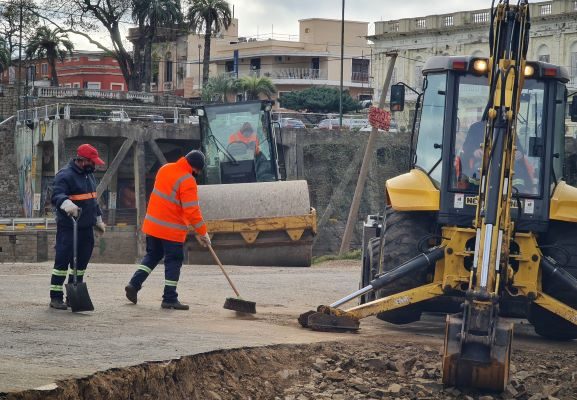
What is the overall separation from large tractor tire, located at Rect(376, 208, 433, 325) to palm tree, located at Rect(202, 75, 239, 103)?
5486 cm

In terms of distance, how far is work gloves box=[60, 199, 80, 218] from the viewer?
39.7 feet

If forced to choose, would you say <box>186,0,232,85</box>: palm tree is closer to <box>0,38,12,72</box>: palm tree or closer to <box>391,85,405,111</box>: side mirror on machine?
<box>0,38,12,72</box>: palm tree

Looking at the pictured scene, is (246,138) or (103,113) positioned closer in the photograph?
(246,138)

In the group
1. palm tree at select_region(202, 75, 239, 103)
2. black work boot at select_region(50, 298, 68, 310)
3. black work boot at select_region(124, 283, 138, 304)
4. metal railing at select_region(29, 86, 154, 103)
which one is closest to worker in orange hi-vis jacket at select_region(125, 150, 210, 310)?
black work boot at select_region(124, 283, 138, 304)

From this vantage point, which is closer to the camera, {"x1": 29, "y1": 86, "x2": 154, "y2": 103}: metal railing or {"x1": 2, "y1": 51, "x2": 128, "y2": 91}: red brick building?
{"x1": 29, "y1": 86, "x2": 154, "y2": 103}: metal railing

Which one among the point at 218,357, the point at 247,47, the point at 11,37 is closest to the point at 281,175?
the point at 218,357

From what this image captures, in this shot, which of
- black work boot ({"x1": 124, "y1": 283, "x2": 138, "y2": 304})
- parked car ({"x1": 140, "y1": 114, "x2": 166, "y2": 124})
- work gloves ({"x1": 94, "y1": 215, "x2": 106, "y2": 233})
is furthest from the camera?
parked car ({"x1": 140, "y1": 114, "x2": 166, "y2": 124})

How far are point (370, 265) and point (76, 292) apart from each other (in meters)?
3.40

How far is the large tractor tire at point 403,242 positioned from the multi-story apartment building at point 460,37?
42.3m

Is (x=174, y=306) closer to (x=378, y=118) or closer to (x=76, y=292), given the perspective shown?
(x=76, y=292)

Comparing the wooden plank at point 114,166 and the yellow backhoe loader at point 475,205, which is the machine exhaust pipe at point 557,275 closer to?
the yellow backhoe loader at point 475,205

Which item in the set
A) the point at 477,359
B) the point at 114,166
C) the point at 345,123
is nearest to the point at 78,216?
the point at 477,359

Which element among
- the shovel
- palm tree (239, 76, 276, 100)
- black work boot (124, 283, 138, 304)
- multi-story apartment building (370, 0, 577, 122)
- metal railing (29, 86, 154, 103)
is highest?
multi-story apartment building (370, 0, 577, 122)

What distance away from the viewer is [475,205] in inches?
466
